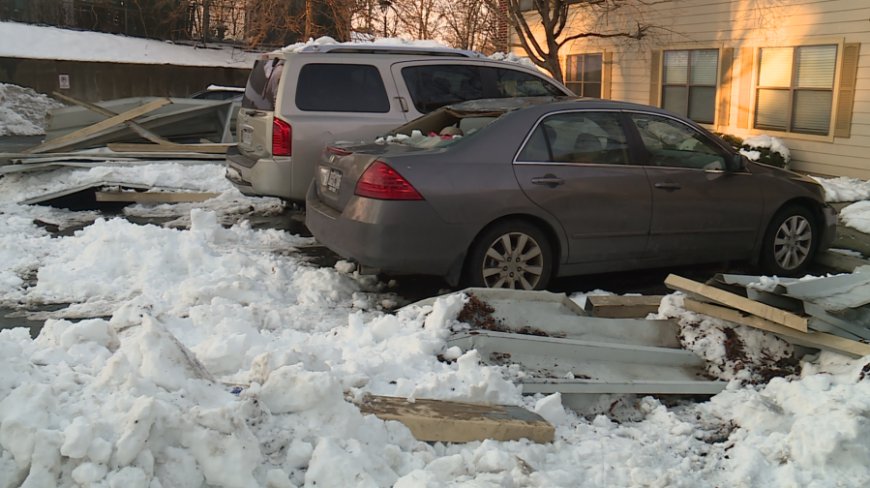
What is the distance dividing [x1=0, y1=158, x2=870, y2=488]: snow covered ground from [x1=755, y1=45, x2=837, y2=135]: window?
865 centimetres

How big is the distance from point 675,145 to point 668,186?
0.42m

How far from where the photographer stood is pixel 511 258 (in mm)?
6195

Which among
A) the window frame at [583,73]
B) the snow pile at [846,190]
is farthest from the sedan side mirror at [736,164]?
the window frame at [583,73]

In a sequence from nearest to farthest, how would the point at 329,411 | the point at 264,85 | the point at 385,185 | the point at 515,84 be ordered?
the point at 329,411, the point at 385,185, the point at 264,85, the point at 515,84

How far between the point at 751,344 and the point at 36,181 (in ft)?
33.2

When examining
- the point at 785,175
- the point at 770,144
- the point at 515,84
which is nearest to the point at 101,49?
the point at 515,84

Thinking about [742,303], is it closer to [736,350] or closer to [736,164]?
[736,350]

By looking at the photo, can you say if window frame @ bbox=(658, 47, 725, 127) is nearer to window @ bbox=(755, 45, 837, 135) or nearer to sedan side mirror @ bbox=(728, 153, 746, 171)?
window @ bbox=(755, 45, 837, 135)

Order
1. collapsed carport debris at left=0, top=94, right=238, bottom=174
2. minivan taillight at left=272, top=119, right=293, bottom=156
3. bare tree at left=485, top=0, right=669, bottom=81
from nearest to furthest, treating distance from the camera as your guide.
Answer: minivan taillight at left=272, top=119, right=293, bottom=156 → collapsed carport debris at left=0, top=94, right=238, bottom=174 → bare tree at left=485, top=0, right=669, bottom=81

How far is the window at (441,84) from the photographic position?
8.46 meters

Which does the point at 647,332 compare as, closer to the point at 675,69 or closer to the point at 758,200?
the point at 758,200

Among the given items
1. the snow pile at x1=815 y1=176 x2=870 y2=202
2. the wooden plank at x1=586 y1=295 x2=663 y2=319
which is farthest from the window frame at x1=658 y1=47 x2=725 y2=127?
the wooden plank at x1=586 y1=295 x2=663 y2=319

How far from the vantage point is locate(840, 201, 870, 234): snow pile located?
930 centimetres

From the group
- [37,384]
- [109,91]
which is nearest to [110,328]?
[37,384]
